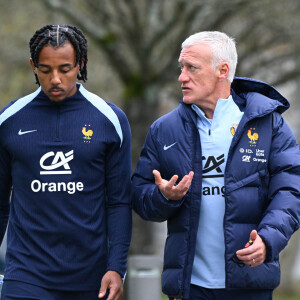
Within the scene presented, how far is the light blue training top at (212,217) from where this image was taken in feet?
16.2

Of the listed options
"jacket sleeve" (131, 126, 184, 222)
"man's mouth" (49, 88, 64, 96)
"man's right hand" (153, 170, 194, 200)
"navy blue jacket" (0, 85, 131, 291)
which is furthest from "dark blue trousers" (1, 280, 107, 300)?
"man's mouth" (49, 88, 64, 96)

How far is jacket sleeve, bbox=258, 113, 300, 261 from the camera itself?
15.5ft

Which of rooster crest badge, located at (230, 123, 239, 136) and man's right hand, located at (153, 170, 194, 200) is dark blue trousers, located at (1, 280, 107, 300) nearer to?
man's right hand, located at (153, 170, 194, 200)

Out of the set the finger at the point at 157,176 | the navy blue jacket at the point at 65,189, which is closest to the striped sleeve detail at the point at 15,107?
the navy blue jacket at the point at 65,189

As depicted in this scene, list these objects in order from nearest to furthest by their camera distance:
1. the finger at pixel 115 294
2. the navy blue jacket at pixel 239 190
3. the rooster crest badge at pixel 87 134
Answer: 1. the navy blue jacket at pixel 239 190
2. the finger at pixel 115 294
3. the rooster crest badge at pixel 87 134

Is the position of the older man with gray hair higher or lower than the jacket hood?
lower

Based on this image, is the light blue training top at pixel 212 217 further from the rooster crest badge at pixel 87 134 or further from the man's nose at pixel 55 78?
the man's nose at pixel 55 78

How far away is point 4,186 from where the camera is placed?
17.1 ft

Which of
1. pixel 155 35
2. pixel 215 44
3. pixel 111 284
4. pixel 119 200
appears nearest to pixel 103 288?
pixel 111 284

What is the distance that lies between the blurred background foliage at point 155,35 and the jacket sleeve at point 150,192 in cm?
678

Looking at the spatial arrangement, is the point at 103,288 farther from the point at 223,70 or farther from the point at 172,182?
the point at 223,70

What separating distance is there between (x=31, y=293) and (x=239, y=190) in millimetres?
1285

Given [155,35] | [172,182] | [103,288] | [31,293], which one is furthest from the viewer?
[155,35]

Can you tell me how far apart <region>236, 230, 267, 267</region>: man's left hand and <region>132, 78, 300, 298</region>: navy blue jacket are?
67mm
